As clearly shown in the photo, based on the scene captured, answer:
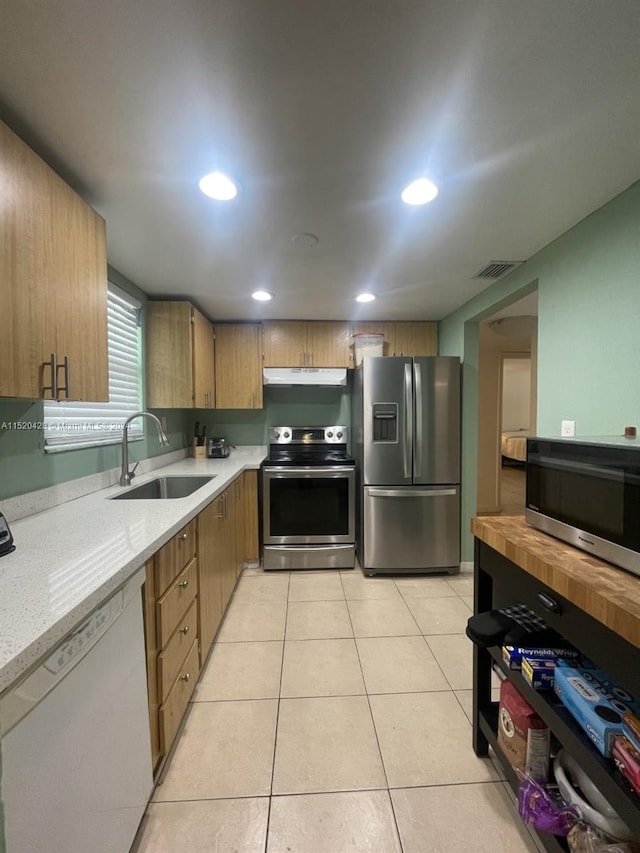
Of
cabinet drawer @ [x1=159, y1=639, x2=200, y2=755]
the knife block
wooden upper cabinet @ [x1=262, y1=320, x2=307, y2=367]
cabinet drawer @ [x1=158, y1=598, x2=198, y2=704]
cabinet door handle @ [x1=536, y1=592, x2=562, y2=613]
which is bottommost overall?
cabinet drawer @ [x1=159, y1=639, x2=200, y2=755]

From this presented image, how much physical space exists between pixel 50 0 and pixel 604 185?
70.4 inches

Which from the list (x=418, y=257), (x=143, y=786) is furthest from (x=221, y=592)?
(x=418, y=257)

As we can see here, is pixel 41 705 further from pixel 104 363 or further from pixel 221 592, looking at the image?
pixel 221 592

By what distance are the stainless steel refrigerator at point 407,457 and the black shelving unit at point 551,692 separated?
1.46m

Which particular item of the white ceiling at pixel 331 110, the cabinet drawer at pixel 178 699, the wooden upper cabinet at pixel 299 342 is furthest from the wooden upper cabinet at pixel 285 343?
the cabinet drawer at pixel 178 699

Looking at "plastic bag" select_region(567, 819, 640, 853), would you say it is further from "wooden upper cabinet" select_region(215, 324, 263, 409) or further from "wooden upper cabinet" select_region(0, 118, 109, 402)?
"wooden upper cabinet" select_region(215, 324, 263, 409)

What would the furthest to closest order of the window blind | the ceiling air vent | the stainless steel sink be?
the stainless steel sink
the ceiling air vent
the window blind

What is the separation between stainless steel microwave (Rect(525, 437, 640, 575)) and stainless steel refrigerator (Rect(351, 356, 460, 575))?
5.04ft

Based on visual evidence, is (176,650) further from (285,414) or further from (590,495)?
(285,414)

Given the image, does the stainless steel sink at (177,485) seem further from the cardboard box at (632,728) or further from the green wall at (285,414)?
the cardboard box at (632,728)

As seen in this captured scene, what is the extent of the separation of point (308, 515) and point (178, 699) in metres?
1.67

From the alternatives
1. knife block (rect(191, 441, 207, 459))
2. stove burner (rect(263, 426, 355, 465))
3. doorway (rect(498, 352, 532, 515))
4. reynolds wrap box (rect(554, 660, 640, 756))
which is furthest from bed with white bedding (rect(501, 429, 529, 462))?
reynolds wrap box (rect(554, 660, 640, 756))

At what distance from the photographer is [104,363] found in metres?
1.45

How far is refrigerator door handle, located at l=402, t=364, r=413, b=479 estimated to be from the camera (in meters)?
2.76
